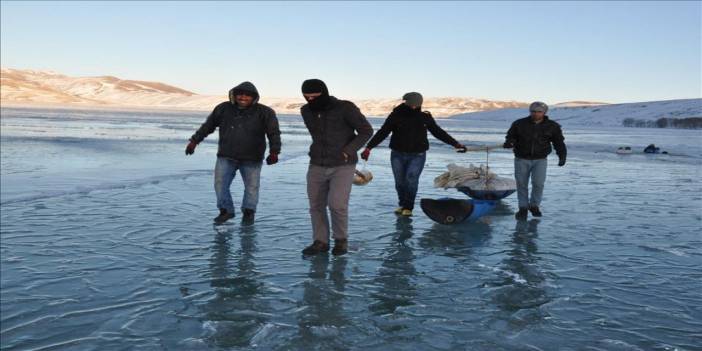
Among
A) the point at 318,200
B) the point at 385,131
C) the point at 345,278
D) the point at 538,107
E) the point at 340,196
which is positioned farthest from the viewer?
the point at 385,131

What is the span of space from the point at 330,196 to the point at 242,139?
6.66 ft

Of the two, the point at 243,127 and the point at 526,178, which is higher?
the point at 243,127

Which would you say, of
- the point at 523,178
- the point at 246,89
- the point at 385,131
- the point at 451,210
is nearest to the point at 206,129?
the point at 246,89

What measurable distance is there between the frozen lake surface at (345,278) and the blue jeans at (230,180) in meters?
0.29

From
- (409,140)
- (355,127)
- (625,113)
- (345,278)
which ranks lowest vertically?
(345,278)

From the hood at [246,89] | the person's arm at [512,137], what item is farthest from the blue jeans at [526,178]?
the hood at [246,89]

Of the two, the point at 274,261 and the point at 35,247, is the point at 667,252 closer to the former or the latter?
the point at 274,261

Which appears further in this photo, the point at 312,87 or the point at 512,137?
the point at 512,137

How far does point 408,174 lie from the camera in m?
9.02

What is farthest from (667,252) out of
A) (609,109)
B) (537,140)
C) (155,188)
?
(609,109)

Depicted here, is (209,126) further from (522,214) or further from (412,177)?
(522,214)

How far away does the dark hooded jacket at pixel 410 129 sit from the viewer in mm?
8978

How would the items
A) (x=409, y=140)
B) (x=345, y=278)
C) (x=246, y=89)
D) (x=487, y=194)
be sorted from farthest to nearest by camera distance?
(x=487, y=194)
(x=409, y=140)
(x=246, y=89)
(x=345, y=278)

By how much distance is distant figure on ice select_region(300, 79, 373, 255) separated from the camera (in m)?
6.24
